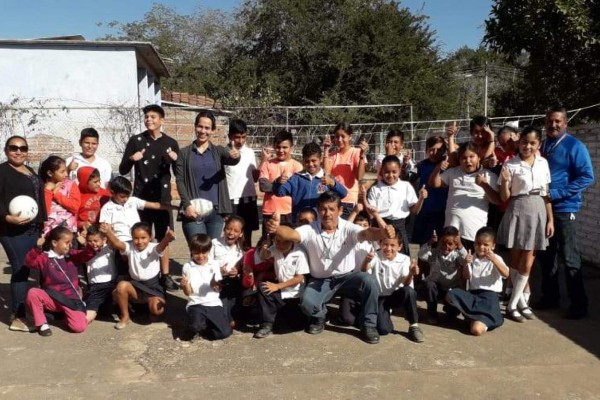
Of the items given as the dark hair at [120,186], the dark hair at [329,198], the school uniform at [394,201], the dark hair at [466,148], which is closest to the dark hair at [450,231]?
the school uniform at [394,201]

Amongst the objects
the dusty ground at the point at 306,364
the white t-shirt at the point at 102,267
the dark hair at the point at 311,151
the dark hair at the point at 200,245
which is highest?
the dark hair at the point at 311,151

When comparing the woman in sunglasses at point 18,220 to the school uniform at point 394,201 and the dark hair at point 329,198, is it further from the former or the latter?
the school uniform at point 394,201

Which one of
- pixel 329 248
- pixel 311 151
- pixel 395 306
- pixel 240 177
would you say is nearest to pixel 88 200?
pixel 240 177

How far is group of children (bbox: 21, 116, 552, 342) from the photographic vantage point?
4.58m

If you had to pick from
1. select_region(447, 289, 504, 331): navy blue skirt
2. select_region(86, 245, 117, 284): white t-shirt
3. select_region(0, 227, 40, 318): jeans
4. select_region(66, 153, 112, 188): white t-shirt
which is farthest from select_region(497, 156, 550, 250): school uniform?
select_region(0, 227, 40, 318): jeans

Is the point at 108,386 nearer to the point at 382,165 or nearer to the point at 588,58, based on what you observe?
the point at 382,165

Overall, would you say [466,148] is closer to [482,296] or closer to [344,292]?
[482,296]

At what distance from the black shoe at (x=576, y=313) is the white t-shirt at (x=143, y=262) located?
3.54 m

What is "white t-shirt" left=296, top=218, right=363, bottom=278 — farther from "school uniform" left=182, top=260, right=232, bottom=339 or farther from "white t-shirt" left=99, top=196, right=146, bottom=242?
"white t-shirt" left=99, top=196, right=146, bottom=242

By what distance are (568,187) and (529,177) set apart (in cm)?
43

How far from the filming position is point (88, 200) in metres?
5.33

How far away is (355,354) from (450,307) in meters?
1.12

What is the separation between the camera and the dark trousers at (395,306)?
4.54 metres

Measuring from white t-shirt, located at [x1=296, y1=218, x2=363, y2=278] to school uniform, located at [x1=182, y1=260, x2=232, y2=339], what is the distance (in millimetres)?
755
